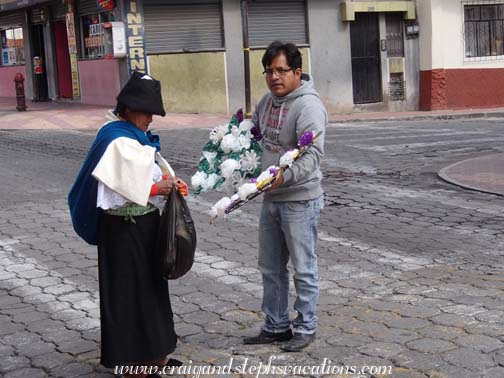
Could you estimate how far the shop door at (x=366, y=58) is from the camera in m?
23.0

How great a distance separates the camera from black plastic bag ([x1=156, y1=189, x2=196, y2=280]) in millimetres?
4293

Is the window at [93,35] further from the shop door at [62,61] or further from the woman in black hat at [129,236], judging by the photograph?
the woman in black hat at [129,236]

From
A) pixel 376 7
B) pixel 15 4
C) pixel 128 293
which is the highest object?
pixel 15 4

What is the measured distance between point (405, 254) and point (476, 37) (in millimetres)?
18262

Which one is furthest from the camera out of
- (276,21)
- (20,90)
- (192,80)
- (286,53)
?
(276,21)

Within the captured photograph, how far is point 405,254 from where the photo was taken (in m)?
7.14

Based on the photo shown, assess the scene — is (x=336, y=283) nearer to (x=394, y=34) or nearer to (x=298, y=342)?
(x=298, y=342)

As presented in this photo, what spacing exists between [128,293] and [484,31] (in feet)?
71.1

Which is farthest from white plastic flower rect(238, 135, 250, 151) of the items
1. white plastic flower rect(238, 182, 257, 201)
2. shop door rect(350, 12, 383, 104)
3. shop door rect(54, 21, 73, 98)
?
shop door rect(54, 21, 73, 98)

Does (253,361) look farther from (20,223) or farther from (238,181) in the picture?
(20,223)

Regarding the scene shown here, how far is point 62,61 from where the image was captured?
2516cm

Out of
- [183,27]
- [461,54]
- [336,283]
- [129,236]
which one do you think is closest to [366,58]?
[461,54]

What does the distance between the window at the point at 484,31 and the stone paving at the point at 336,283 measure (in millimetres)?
13179

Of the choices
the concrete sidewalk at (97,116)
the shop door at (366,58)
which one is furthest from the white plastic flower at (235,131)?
the shop door at (366,58)
